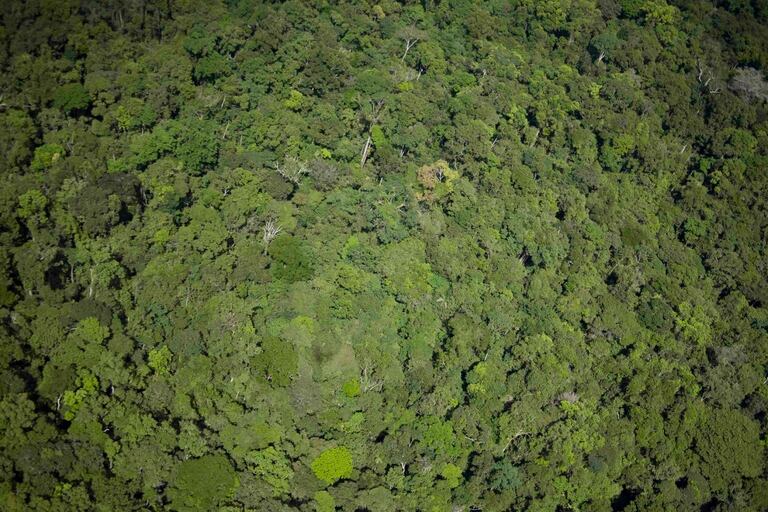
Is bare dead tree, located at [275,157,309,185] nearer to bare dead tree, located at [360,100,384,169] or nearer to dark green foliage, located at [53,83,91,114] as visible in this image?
bare dead tree, located at [360,100,384,169]

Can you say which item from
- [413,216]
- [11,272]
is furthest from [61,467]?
[413,216]

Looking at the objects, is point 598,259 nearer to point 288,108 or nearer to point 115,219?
point 288,108

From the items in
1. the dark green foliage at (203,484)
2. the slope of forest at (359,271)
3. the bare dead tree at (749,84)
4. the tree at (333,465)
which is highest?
the bare dead tree at (749,84)

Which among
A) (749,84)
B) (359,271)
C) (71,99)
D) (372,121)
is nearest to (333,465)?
(359,271)

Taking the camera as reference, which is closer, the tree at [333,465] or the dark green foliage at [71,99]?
the tree at [333,465]

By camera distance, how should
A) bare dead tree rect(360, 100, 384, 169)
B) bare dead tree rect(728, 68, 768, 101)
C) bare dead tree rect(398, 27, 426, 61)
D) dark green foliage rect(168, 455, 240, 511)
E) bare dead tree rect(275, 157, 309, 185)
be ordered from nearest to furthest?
dark green foliage rect(168, 455, 240, 511) → bare dead tree rect(275, 157, 309, 185) → bare dead tree rect(360, 100, 384, 169) → bare dead tree rect(398, 27, 426, 61) → bare dead tree rect(728, 68, 768, 101)

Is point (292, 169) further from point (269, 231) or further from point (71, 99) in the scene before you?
point (71, 99)

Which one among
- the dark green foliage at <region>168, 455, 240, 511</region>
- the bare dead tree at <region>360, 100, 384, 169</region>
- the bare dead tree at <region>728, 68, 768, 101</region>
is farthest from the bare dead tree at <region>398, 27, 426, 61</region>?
the dark green foliage at <region>168, 455, 240, 511</region>

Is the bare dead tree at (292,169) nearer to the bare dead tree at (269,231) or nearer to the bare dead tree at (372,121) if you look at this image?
the bare dead tree at (269,231)

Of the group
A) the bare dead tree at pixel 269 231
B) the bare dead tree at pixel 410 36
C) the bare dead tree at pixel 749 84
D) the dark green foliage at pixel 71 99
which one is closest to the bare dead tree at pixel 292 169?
the bare dead tree at pixel 269 231
